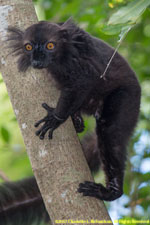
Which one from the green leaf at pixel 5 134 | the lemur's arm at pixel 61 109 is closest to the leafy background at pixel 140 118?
the green leaf at pixel 5 134

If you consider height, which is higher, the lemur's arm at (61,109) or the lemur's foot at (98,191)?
the lemur's arm at (61,109)

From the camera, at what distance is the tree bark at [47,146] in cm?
290

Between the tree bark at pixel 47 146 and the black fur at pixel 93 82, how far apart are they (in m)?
0.17

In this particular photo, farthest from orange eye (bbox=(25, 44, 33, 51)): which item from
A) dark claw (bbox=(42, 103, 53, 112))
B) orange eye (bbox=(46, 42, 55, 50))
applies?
dark claw (bbox=(42, 103, 53, 112))

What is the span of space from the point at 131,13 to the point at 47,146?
1.57 metres

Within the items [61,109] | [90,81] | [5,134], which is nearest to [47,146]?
[61,109]

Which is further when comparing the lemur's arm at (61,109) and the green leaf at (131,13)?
the lemur's arm at (61,109)

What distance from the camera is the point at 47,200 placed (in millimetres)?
2975

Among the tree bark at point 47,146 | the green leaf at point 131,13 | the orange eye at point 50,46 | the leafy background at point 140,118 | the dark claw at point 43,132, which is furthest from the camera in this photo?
the leafy background at point 140,118

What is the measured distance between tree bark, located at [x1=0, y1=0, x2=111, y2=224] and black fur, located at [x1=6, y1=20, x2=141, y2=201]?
168 millimetres

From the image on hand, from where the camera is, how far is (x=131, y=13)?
6.86 feet

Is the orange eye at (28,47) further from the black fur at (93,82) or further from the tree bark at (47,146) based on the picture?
the tree bark at (47,146)

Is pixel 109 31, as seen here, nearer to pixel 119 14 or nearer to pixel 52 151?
pixel 119 14

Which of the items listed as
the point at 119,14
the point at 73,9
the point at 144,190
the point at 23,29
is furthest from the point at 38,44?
the point at 144,190
